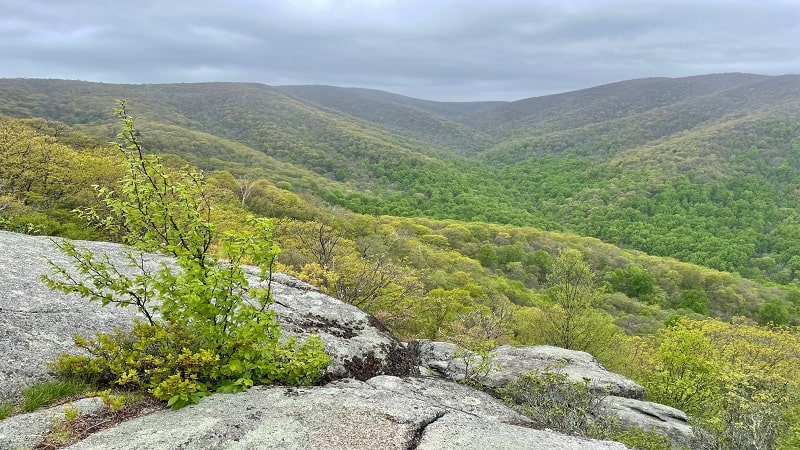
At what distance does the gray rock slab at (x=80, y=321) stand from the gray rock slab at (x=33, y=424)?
0.72 metres

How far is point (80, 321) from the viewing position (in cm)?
840

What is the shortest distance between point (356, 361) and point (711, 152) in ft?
752

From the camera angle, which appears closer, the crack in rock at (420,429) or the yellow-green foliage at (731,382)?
the crack in rock at (420,429)

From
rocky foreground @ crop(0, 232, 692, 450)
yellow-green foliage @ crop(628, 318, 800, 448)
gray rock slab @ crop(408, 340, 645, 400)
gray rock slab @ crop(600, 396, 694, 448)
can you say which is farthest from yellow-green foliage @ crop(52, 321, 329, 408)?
yellow-green foliage @ crop(628, 318, 800, 448)

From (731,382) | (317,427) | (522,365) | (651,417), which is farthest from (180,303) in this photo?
(731,382)

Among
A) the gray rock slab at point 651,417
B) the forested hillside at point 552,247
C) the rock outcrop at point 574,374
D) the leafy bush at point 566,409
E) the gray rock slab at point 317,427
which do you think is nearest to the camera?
the gray rock slab at point 317,427

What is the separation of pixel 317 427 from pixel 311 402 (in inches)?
25.3

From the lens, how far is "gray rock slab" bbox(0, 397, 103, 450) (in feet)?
18.3

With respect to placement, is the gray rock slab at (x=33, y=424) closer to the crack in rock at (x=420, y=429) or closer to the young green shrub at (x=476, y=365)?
the crack in rock at (x=420, y=429)

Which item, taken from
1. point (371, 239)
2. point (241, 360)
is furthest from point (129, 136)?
point (371, 239)

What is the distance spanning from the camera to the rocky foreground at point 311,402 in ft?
19.4

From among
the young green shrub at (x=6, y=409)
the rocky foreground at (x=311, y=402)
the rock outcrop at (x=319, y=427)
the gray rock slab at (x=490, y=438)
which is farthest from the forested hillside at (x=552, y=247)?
the gray rock slab at (x=490, y=438)

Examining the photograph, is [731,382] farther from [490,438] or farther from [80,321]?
[80,321]

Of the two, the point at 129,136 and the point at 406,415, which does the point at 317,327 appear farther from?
the point at 129,136
